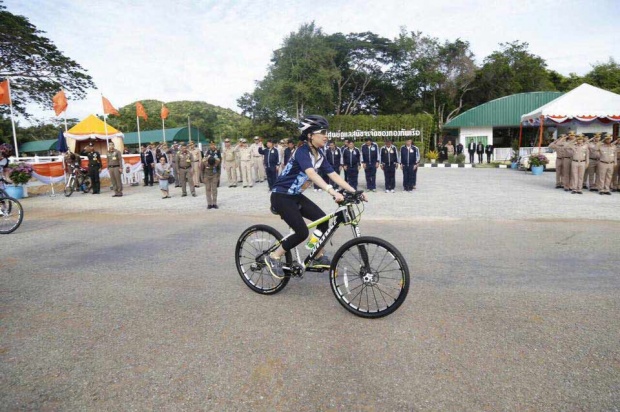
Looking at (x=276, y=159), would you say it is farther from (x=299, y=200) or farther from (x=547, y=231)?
(x=299, y=200)

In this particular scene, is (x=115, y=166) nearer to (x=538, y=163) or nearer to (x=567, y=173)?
(x=567, y=173)

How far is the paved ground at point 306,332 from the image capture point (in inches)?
113

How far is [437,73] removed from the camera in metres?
47.4

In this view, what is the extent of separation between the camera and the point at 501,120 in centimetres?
3875

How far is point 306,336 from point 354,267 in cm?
87

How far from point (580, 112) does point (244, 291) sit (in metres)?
23.6

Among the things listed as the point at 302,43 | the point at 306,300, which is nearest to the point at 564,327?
the point at 306,300

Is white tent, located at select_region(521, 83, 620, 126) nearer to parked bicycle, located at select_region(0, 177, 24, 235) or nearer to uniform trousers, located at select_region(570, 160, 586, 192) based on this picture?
uniform trousers, located at select_region(570, 160, 586, 192)

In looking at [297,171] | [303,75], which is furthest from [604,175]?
[303,75]

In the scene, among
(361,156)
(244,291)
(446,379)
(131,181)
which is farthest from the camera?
(131,181)

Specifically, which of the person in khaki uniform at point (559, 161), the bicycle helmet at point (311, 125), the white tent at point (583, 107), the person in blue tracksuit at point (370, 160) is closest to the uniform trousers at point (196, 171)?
the person in blue tracksuit at point (370, 160)

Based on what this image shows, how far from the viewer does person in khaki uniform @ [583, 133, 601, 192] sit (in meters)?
14.1

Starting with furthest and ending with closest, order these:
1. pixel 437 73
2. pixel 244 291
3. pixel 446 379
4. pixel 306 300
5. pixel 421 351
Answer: pixel 437 73
pixel 244 291
pixel 306 300
pixel 421 351
pixel 446 379

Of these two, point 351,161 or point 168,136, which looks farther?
point 168,136
